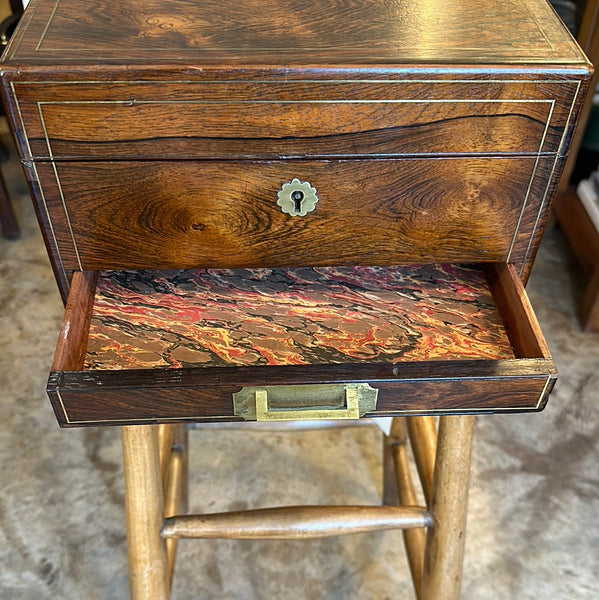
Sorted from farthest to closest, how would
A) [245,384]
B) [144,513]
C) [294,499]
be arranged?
1. [294,499]
2. [144,513]
3. [245,384]

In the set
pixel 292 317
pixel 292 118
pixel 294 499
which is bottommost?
pixel 294 499

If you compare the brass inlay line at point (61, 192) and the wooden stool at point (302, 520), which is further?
the wooden stool at point (302, 520)

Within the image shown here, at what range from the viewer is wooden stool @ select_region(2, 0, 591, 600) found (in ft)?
2.57

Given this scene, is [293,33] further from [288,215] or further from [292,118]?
[288,215]

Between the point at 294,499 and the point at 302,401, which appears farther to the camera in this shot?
the point at 294,499

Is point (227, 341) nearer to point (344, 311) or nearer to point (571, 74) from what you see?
point (344, 311)

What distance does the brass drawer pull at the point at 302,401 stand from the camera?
78 cm

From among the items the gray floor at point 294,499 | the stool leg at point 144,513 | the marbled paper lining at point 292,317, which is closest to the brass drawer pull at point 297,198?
the marbled paper lining at point 292,317

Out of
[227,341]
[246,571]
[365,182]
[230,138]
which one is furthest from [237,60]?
[246,571]

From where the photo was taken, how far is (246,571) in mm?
1330

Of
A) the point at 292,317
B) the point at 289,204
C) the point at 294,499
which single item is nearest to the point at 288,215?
the point at 289,204

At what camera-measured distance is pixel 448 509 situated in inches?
40.8

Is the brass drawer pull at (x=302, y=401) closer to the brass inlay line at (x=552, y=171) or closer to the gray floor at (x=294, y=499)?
the brass inlay line at (x=552, y=171)

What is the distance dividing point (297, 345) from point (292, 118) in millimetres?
262
